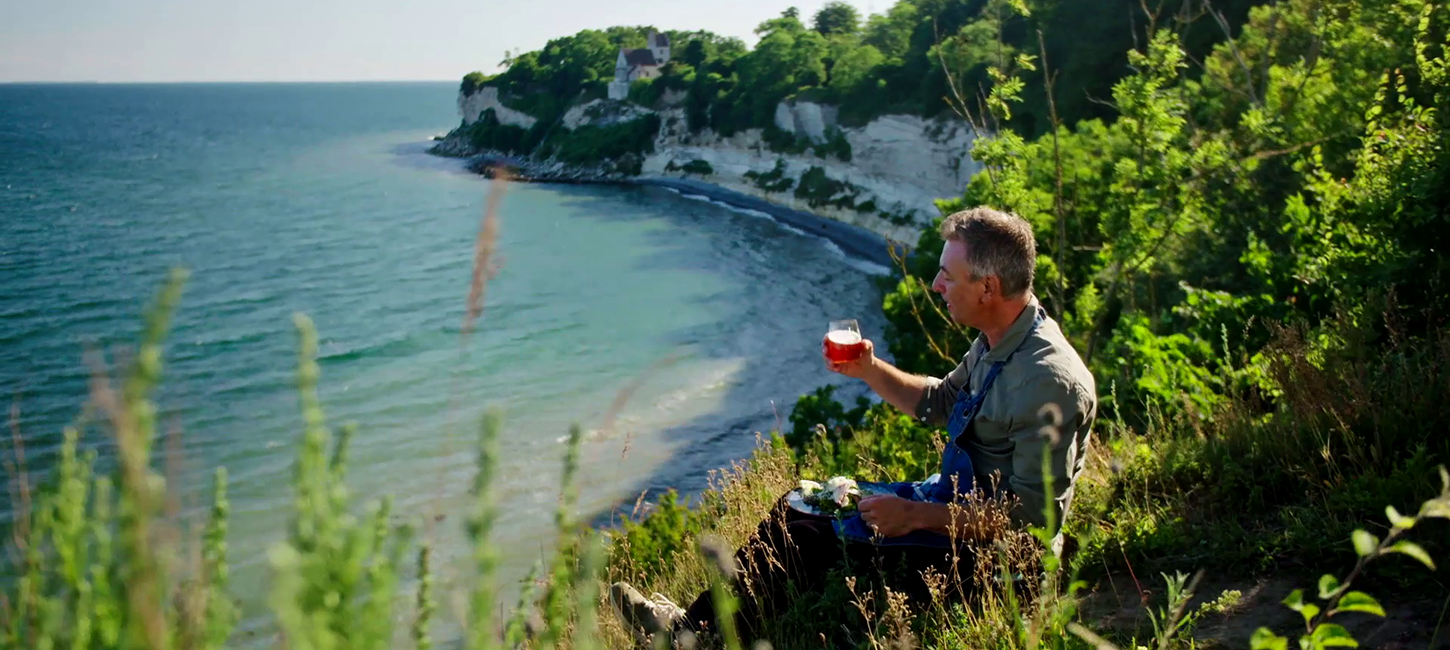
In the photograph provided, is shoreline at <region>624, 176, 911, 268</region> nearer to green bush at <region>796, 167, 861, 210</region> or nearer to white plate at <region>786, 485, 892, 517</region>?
green bush at <region>796, 167, 861, 210</region>

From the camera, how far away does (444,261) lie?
43.3m

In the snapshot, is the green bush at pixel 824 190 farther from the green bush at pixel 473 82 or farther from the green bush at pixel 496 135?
the green bush at pixel 473 82

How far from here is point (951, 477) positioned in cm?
326

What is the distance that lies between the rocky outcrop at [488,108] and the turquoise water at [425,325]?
21968 mm

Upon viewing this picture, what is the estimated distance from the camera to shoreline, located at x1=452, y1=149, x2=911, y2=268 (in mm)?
42000

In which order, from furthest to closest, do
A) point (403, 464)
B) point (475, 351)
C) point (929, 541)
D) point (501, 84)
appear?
1. point (501, 84)
2. point (475, 351)
3. point (403, 464)
4. point (929, 541)

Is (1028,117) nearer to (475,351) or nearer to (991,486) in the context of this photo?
(475,351)

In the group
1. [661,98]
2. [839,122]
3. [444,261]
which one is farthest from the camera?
[661,98]

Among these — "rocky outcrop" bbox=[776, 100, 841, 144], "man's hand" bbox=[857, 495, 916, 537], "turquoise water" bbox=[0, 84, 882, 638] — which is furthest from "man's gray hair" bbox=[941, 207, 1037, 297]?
"rocky outcrop" bbox=[776, 100, 841, 144]

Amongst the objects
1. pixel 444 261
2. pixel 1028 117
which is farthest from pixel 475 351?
pixel 1028 117

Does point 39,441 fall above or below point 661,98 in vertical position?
below

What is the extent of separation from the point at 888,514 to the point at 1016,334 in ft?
2.30

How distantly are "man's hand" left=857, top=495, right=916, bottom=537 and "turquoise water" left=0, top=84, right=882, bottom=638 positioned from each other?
2.86ft

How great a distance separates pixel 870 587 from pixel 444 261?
42.1 metres
